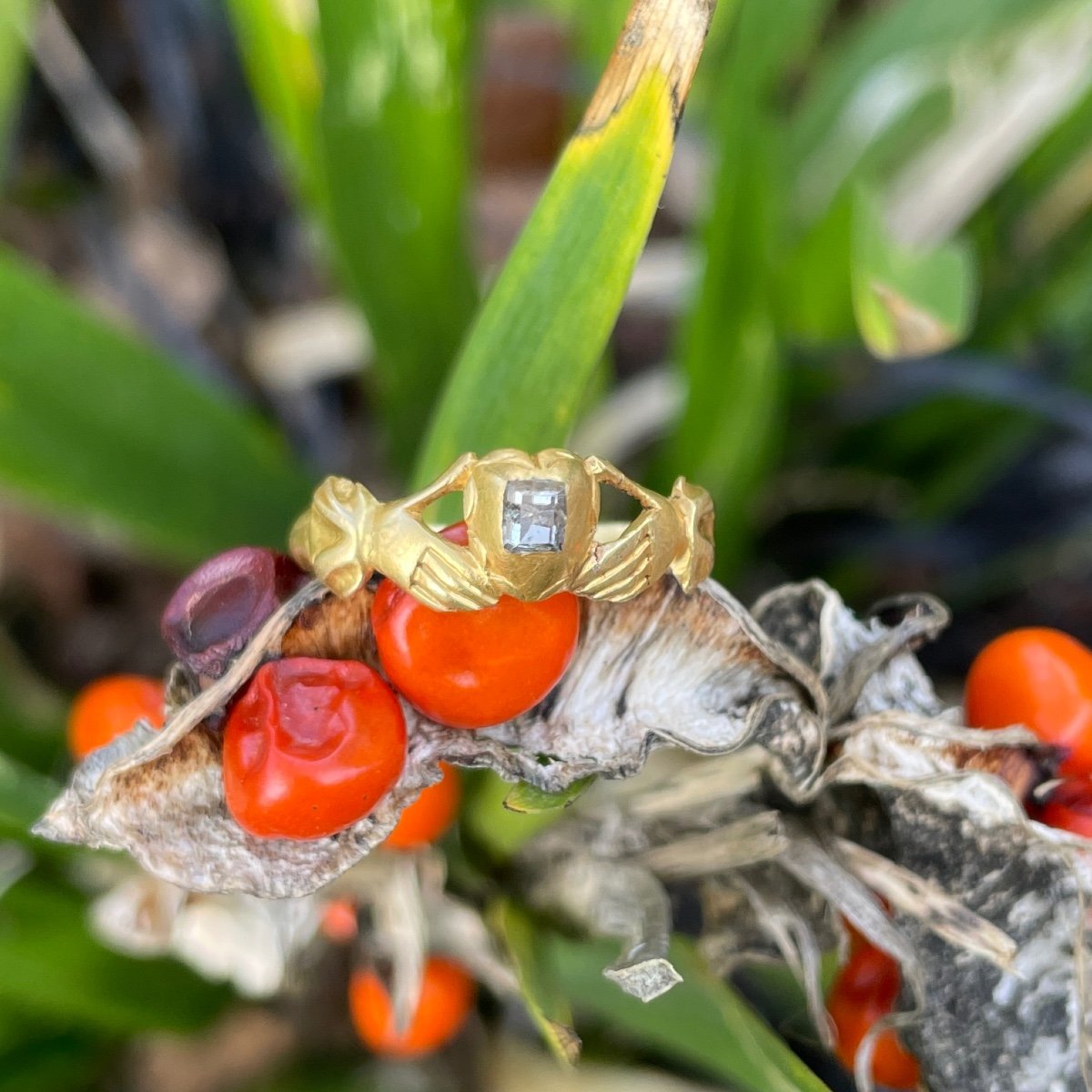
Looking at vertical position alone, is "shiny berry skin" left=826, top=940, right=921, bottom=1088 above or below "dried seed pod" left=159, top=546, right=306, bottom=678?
below

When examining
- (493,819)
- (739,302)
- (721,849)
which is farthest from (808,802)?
(739,302)

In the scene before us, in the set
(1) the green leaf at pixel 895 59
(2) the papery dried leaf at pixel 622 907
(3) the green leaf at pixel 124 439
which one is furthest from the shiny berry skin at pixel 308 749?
(1) the green leaf at pixel 895 59

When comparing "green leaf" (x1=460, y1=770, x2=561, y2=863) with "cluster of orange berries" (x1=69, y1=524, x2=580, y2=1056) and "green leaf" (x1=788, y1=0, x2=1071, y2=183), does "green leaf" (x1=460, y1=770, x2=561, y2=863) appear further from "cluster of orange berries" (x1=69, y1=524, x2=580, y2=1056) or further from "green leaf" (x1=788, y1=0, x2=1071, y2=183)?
"green leaf" (x1=788, y1=0, x2=1071, y2=183)

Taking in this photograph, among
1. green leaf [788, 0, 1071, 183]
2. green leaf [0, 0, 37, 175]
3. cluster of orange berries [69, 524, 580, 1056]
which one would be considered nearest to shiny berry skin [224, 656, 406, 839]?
cluster of orange berries [69, 524, 580, 1056]

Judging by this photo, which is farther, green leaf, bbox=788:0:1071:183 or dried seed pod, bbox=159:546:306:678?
green leaf, bbox=788:0:1071:183

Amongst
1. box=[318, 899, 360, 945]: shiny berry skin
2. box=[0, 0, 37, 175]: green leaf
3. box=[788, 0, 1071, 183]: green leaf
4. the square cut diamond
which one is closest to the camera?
the square cut diamond

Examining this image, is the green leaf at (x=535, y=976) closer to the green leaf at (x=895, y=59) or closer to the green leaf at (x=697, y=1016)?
the green leaf at (x=697, y=1016)

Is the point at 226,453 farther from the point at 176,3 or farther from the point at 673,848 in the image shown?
the point at 176,3
